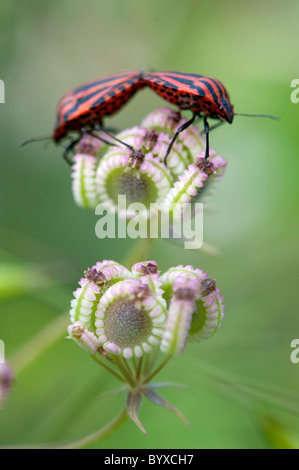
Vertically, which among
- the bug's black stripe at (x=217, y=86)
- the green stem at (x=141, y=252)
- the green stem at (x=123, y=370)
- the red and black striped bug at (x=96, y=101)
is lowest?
the green stem at (x=123, y=370)

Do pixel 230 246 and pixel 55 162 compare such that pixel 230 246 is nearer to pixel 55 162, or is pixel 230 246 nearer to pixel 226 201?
pixel 226 201

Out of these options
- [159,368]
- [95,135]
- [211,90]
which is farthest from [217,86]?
[159,368]

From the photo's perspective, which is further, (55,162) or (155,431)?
(55,162)

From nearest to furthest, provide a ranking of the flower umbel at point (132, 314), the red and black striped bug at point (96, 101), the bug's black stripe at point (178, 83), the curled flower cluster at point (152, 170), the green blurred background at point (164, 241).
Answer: the flower umbel at point (132, 314) < the curled flower cluster at point (152, 170) < the bug's black stripe at point (178, 83) < the red and black striped bug at point (96, 101) < the green blurred background at point (164, 241)

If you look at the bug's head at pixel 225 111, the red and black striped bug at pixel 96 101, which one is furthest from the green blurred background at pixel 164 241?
the red and black striped bug at pixel 96 101

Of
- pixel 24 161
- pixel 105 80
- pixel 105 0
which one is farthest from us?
pixel 105 0

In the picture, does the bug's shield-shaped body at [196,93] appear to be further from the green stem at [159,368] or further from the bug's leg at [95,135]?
the green stem at [159,368]

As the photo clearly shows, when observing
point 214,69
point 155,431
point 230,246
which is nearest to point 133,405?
point 155,431

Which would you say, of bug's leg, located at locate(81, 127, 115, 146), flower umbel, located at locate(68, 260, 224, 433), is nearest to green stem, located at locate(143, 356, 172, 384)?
flower umbel, located at locate(68, 260, 224, 433)
